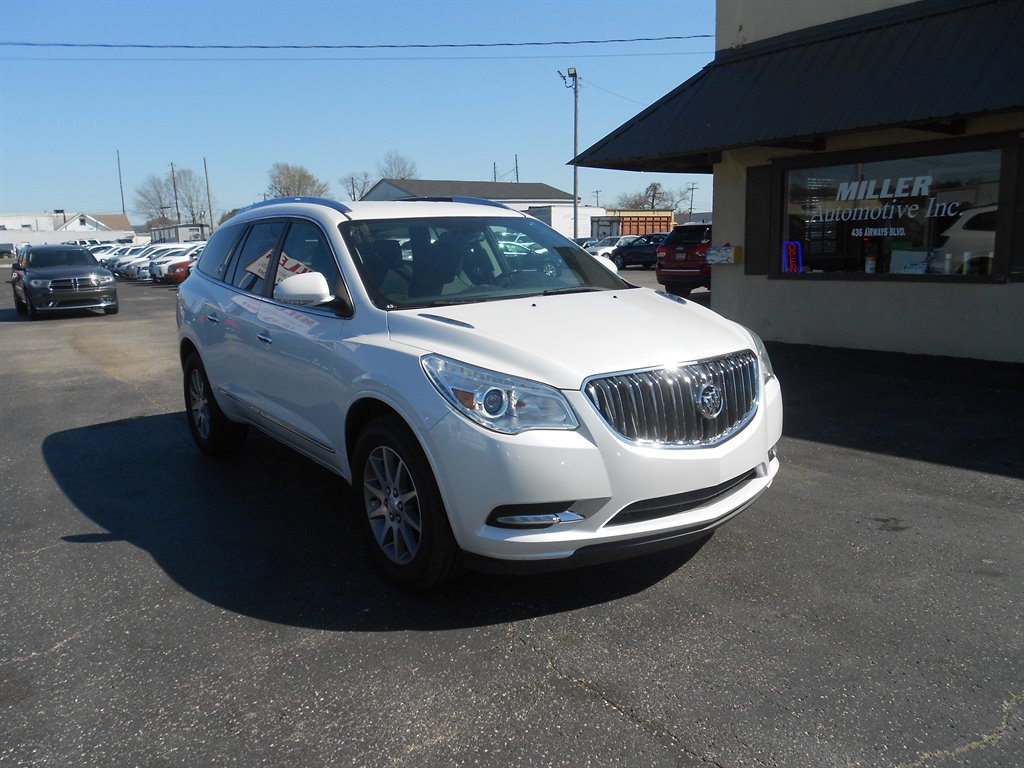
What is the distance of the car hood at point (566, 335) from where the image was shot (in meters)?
3.46

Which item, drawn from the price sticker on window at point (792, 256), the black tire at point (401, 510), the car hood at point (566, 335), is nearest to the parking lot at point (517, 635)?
the black tire at point (401, 510)

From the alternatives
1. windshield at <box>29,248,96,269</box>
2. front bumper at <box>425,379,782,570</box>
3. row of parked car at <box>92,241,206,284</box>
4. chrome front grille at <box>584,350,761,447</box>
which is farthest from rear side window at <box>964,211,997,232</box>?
row of parked car at <box>92,241,206,284</box>

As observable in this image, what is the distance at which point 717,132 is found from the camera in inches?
395

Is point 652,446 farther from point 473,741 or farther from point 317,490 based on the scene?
point 317,490

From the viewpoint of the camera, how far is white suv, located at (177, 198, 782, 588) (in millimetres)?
3334

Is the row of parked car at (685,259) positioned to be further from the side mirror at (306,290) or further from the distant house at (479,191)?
the distant house at (479,191)

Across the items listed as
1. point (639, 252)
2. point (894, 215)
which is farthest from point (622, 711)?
point (639, 252)

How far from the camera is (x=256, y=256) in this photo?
548 centimetres

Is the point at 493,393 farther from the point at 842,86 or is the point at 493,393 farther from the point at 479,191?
the point at 479,191

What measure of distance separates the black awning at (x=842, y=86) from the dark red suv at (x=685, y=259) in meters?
7.53

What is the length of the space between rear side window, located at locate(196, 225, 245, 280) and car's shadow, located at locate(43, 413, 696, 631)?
4.74ft

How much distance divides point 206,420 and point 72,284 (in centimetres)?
1572

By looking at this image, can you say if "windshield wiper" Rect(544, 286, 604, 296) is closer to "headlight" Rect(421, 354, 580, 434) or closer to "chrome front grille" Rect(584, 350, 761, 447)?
"chrome front grille" Rect(584, 350, 761, 447)

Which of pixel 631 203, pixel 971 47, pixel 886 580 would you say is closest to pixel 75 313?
pixel 971 47
